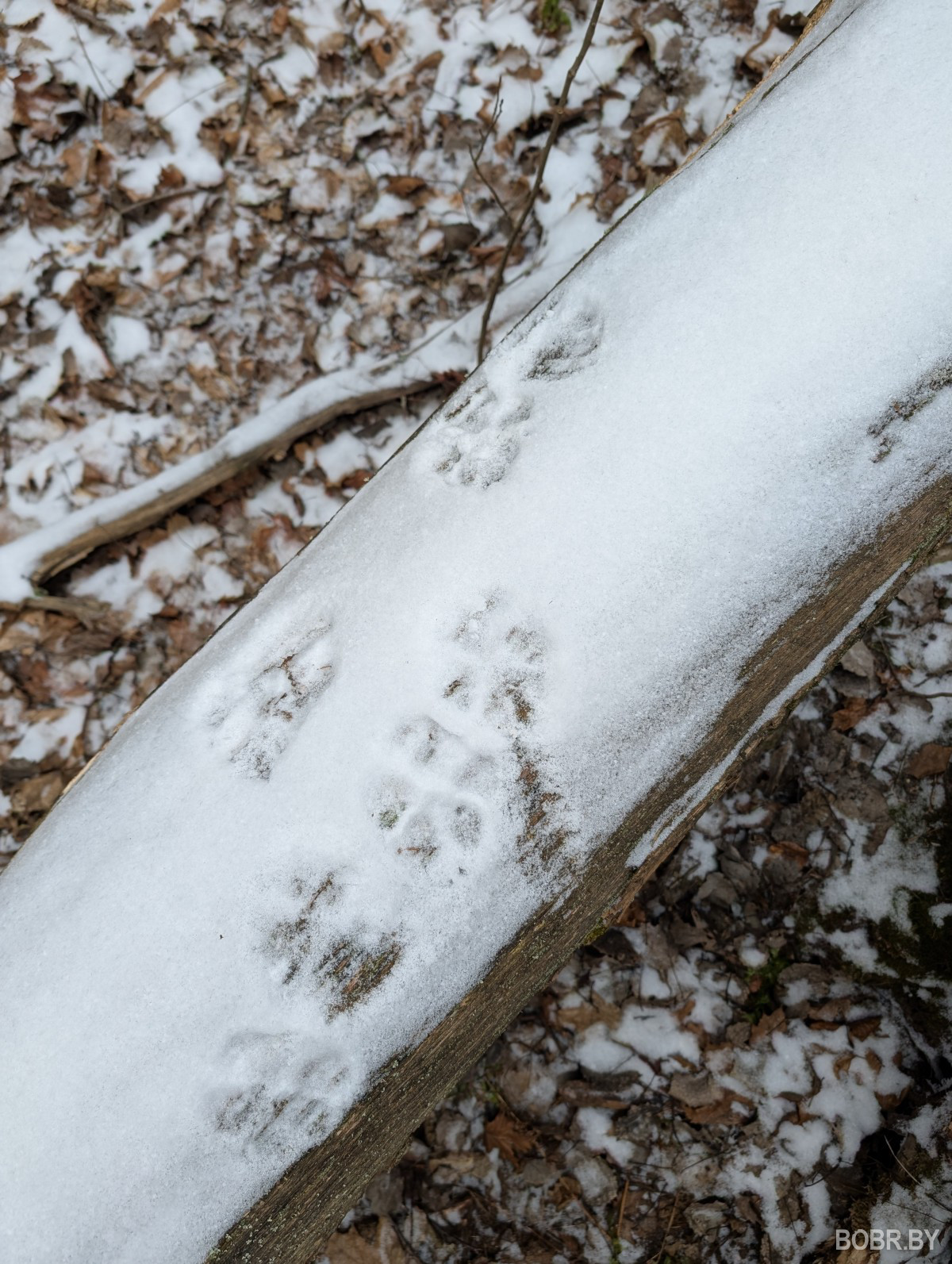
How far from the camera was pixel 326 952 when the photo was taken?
3.34 ft

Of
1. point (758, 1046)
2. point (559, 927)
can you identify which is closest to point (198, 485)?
point (559, 927)

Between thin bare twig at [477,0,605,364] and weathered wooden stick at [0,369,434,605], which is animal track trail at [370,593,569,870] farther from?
weathered wooden stick at [0,369,434,605]

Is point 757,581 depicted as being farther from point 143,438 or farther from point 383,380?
point 143,438

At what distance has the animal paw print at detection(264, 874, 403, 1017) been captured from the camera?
3.33ft

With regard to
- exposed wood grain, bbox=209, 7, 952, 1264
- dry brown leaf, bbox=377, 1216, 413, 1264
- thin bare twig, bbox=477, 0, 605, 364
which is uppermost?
thin bare twig, bbox=477, 0, 605, 364

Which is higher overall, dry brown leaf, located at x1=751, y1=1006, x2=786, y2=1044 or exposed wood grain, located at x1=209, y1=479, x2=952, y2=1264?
exposed wood grain, located at x1=209, y1=479, x2=952, y2=1264

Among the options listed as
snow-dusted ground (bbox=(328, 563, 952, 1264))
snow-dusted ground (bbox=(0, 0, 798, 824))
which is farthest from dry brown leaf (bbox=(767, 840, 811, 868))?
snow-dusted ground (bbox=(0, 0, 798, 824))

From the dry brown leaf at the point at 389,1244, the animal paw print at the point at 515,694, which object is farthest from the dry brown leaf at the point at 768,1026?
the animal paw print at the point at 515,694

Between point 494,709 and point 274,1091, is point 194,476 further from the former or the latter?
point 274,1091

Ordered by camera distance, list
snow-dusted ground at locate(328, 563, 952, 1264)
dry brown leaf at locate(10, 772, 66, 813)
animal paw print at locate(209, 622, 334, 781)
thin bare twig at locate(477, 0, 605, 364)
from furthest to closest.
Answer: dry brown leaf at locate(10, 772, 66, 813) < snow-dusted ground at locate(328, 563, 952, 1264) < thin bare twig at locate(477, 0, 605, 364) < animal paw print at locate(209, 622, 334, 781)

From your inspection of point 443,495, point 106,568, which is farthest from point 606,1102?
point 106,568

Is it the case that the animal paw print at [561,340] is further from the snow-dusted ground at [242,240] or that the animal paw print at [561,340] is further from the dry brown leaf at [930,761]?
the dry brown leaf at [930,761]

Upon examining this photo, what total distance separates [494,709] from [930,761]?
1.44 metres

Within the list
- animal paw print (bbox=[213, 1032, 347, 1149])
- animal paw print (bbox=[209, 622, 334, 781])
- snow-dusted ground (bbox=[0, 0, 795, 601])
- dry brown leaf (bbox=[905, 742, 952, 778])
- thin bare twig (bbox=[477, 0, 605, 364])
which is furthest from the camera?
snow-dusted ground (bbox=[0, 0, 795, 601])
